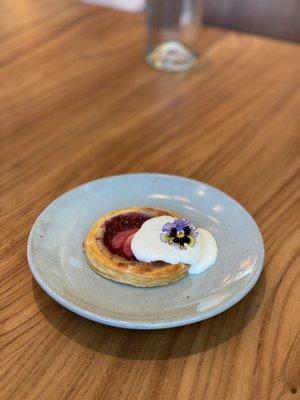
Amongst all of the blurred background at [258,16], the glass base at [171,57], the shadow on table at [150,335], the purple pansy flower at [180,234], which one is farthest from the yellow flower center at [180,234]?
the blurred background at [258,16]

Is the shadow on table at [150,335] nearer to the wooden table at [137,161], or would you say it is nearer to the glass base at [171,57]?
the wooden table at [137,161]

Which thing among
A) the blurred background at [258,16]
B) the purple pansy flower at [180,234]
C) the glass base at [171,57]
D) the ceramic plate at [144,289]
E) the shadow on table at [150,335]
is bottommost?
the blurred background at [258,16]

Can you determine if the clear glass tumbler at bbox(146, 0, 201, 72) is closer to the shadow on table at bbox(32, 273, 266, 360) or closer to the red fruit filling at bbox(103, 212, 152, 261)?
the red fruit filling at bbox(103, 212, 152, 261)

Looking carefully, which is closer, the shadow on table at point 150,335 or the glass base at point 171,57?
the shadow on table at point 150,335

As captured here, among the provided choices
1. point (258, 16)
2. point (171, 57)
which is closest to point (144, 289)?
point (171, 57)

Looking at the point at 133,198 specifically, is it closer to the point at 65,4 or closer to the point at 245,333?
the point at 245,333

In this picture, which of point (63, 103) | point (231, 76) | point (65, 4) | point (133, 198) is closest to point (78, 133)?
point (63, 103)

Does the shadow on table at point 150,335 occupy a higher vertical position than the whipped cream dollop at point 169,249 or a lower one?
lower
